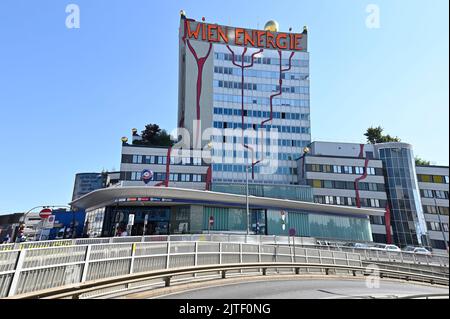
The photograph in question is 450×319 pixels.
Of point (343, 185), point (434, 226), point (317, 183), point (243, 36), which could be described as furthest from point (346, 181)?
point (243, 36)

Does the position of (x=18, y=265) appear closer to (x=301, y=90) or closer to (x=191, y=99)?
(x=191, y=99)

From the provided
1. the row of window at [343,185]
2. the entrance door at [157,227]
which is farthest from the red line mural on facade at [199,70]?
the entrance door at [157,227]

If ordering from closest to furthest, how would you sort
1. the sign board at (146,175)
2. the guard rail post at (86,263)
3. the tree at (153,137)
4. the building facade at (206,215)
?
the guard rail post at (86,263), the building facade at (206,215), the sign board at (146,175), the tree at (153,137)

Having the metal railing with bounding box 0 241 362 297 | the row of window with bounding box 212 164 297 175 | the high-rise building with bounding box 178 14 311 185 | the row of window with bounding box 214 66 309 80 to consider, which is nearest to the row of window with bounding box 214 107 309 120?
the high-rise building with bounding box 178 14 311 185

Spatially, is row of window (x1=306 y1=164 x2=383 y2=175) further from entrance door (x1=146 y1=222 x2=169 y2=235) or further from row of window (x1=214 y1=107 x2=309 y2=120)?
entrance door (x1=146 y1=222 x2=169 y2=235)

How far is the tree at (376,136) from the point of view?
291 feet

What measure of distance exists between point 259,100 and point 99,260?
71.8m

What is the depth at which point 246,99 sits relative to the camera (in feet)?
250

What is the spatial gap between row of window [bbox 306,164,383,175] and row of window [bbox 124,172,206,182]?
80.5 feet

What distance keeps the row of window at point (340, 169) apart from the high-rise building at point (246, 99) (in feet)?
30.3

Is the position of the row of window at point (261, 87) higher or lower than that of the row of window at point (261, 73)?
lower

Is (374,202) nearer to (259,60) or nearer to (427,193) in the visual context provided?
(427,193)

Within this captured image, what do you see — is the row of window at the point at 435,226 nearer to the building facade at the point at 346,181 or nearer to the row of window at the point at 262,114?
the building facade at the point at 346,181
